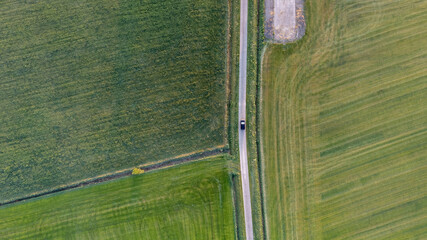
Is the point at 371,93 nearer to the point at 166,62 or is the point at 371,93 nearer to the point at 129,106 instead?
the point at 166,62

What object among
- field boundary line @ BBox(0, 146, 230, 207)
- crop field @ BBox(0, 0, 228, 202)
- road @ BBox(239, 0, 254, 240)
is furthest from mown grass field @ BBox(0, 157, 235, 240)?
crop field @ BBox(0, 0, 228, 202)

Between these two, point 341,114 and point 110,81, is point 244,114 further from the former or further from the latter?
point 110,81

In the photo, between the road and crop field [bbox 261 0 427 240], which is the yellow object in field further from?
crop field [bbox 261 0 427 240]

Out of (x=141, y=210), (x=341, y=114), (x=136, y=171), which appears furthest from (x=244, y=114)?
(x=141, y=210)

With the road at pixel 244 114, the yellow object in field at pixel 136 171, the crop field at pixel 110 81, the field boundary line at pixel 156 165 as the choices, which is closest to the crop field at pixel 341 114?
the road at pixel 244 114

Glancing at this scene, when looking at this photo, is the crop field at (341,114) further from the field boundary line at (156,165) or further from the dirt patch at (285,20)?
the field boundary line at (156,165)
